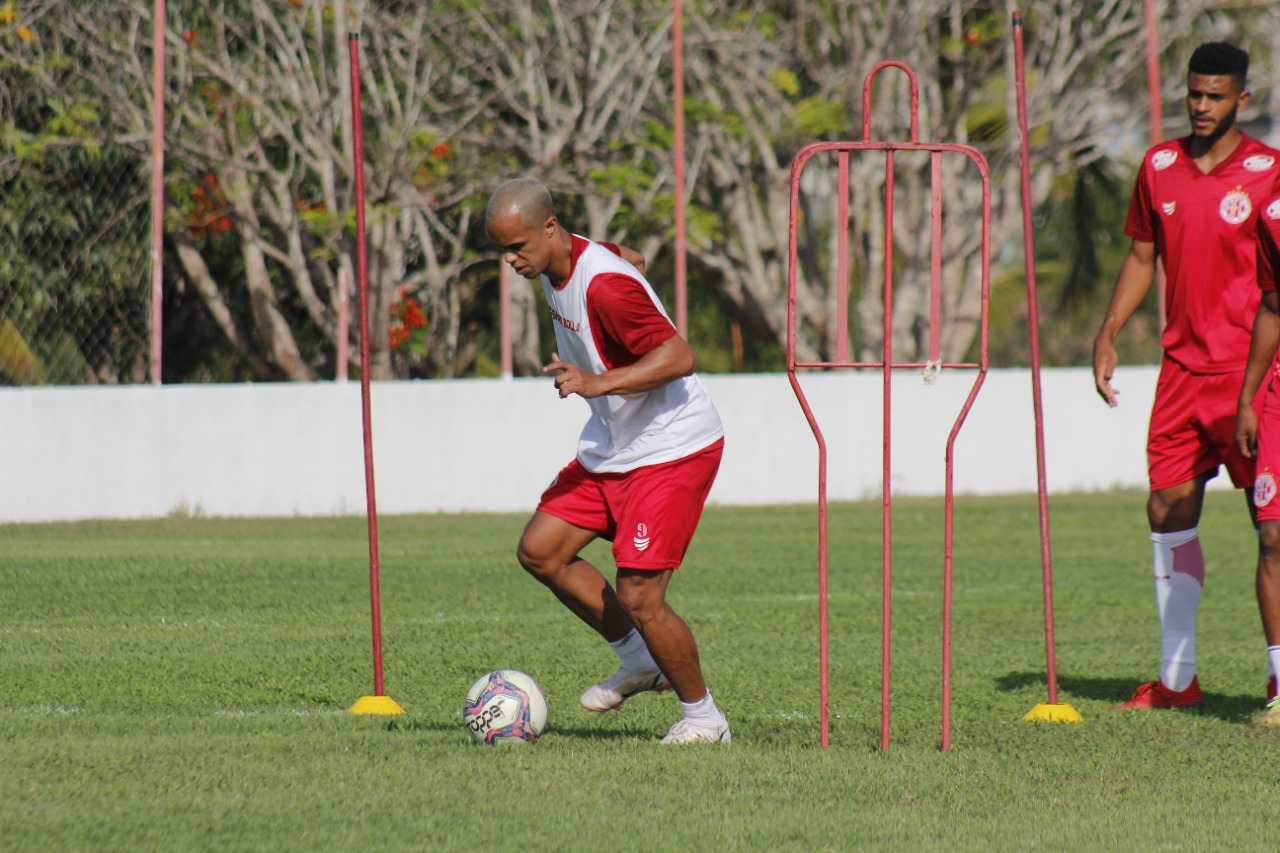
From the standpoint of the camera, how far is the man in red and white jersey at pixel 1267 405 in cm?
728

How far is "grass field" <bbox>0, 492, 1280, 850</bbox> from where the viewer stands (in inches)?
216

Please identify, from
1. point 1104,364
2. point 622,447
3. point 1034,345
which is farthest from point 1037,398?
point 622,447

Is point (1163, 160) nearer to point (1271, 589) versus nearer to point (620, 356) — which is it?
point (1271, 589)

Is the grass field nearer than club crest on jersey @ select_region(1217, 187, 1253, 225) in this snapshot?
Yes

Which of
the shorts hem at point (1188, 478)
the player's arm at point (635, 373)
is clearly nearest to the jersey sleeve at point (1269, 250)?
the shorts hem at point (1188, 478)

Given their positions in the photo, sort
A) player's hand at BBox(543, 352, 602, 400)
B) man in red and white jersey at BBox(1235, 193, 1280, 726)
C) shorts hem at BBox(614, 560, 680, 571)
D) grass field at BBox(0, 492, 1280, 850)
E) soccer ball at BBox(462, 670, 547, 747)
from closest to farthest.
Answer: grass field at BBox(0, 492, 1280, 850), player's hand at BBox(543, 352, 602, 400), shorts hem at BBox(614, 560, 680, 571), soccer ball at BBox(462, 670, 547, 747), man in red and white jersey at BBox(1235, 193, 1280, 726)

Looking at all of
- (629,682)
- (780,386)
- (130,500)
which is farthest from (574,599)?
(780,386)

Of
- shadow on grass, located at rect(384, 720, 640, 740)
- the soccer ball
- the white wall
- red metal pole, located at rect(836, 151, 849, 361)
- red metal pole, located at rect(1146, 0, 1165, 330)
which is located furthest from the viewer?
red metal pole, located at rect(1146, 0, 1165, 330)

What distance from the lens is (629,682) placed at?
23.6 ft

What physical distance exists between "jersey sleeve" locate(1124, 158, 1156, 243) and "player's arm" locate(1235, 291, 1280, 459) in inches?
29.0

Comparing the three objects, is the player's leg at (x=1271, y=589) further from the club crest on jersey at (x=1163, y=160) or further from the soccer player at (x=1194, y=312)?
the club crest on jersey at (x=1163, y=160)

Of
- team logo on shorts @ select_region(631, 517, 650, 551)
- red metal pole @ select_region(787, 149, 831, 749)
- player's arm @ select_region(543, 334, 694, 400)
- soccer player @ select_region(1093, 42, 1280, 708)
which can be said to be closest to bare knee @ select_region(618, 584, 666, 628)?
team logo on shorts @ select_region(631, 517, 650, 551)

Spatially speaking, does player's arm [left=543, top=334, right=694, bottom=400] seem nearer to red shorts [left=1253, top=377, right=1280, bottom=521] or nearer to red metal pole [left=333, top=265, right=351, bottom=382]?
red shorts [left=1253, top=377, right=1280, bottom=521]

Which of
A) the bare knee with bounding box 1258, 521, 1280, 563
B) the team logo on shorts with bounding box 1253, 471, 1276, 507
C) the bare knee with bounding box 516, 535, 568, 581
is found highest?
the team logo on shorts with bounding box 1253, 471, 1276, 507
